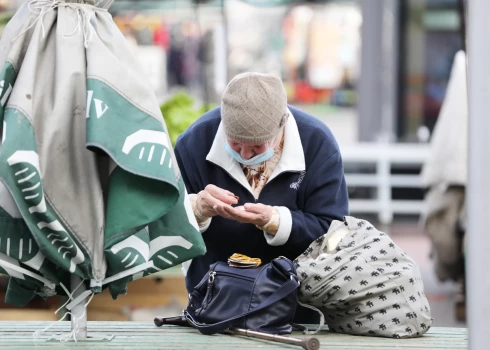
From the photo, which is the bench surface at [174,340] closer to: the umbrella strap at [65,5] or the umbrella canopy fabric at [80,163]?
the umbrella canopy fabric at [80,163]

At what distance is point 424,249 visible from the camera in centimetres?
1078

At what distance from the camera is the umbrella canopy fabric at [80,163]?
291 cm

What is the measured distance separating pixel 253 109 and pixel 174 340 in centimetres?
80

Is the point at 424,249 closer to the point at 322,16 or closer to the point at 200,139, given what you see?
the point at 322,16

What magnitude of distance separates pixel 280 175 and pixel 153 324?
0.69 metres

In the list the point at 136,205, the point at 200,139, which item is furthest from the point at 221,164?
the point at 136,205

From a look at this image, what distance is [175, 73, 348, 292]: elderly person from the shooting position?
11.2 ft

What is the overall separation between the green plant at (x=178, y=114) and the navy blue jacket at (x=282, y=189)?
259 centimetres

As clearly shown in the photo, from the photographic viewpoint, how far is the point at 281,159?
354cm

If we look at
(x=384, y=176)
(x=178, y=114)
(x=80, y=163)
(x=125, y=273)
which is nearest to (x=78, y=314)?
(x=125, y=273)

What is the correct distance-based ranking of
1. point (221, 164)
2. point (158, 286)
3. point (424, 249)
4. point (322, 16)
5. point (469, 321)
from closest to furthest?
1. point (469, 321)
2. point (221, 164)
3. point (158, 286)
4. point (424, 249)
5. point (322, 16)

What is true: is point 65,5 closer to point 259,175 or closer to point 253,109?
point 253,109

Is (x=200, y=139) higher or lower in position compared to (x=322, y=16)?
higher

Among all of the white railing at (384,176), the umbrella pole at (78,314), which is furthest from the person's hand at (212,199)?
the white railing at (384,176)
